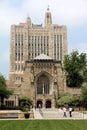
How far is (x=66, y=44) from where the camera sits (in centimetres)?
14088

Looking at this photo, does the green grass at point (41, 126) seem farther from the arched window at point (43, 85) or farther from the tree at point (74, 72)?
the tree at point (74, 72)

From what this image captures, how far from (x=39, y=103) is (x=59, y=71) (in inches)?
359

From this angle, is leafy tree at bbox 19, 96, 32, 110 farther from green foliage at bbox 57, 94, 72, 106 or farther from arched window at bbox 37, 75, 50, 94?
green foliage at bbox 57, 94, 72, 106

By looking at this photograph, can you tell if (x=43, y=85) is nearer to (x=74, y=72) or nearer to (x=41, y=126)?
(x=74, y=72)

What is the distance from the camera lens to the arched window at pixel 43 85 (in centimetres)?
9312

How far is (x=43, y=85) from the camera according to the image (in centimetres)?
9325

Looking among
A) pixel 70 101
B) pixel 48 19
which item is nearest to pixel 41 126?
pixel 70 101

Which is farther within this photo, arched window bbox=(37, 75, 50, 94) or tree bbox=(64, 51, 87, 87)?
tree bbox=(64, 51, 87, 87)

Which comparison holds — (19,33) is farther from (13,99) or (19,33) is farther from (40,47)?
(13,99)

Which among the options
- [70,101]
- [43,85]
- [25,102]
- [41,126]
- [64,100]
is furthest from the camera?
[43,85]

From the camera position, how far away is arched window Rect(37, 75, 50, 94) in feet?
306

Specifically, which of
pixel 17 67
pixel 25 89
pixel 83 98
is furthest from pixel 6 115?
pixel 17 67

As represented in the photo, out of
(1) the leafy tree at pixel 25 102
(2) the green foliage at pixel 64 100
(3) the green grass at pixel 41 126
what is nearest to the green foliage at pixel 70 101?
(2) the green foliage at pixel 64 100

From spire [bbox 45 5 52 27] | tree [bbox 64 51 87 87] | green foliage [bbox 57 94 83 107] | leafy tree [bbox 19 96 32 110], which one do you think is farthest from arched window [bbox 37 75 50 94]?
spire [bbox 45 5 52 27]
